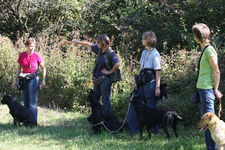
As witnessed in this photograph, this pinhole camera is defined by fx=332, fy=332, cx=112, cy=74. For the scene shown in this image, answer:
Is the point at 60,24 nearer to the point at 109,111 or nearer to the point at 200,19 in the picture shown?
the point at 200,19

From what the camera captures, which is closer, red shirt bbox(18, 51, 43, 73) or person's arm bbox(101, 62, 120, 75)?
person's arm bbox(101, 62, 120, 75)

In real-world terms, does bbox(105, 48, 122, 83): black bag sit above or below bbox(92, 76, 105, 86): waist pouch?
above

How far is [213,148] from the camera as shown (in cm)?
470

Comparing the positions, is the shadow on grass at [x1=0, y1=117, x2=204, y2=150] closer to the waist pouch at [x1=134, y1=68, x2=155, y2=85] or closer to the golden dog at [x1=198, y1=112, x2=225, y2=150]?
the golden dog at [x1=198, y1=112, x2=225, y2=150]

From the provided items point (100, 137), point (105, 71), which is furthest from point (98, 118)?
point (105, 71)

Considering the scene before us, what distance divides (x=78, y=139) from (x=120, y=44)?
567 centimetres

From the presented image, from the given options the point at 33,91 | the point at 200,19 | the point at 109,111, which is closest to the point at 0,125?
the point at 33,91

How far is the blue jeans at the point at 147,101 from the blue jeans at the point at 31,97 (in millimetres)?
2074

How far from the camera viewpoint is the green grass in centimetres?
540

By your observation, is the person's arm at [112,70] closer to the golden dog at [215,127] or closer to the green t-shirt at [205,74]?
the green t-shirt at [205,74]

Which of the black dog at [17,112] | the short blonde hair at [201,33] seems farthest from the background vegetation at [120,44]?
the short blonde hair at [201,33]

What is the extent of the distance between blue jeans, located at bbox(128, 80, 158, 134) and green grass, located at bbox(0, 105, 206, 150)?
0.17m

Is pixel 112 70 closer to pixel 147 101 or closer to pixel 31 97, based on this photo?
pixel 147 101

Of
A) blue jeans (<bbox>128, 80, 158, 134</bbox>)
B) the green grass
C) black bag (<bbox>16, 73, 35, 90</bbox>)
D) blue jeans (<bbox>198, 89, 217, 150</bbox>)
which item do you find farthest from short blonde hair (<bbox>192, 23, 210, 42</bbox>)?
black bag (<bbox>16, 73, 35, 90</bbox>)
